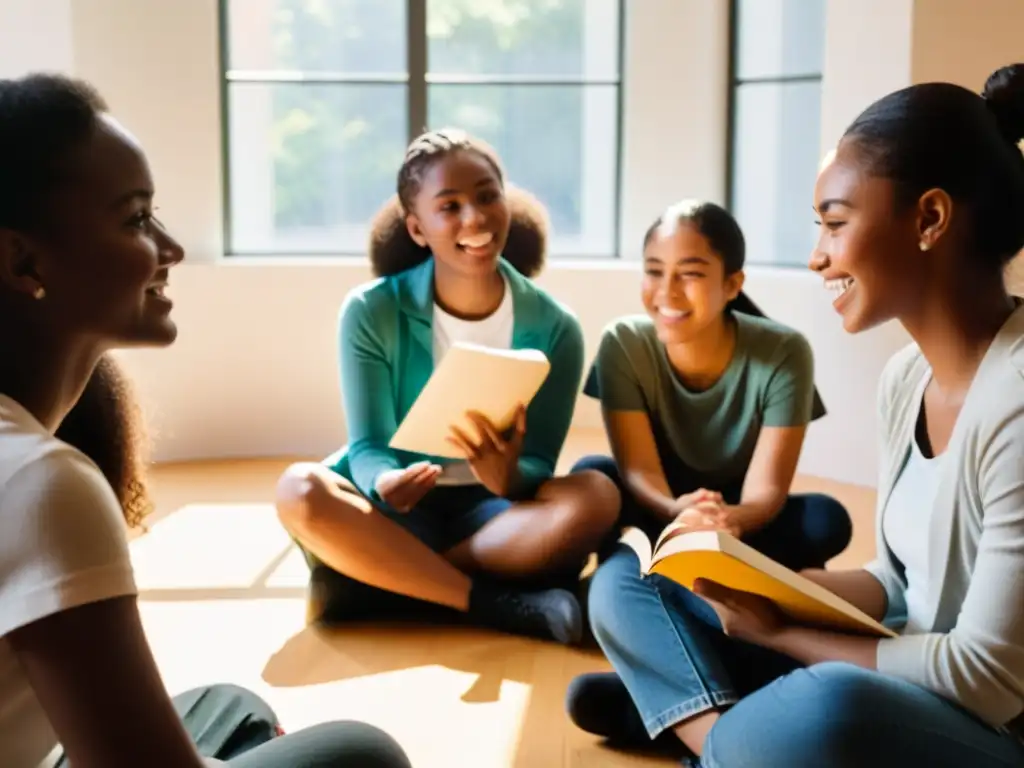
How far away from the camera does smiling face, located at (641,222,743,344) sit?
7.68ft

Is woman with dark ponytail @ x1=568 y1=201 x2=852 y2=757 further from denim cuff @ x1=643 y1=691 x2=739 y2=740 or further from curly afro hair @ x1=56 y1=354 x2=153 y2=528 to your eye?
curly afro hair @ x1=56 y1=354 x2=153 y2=528

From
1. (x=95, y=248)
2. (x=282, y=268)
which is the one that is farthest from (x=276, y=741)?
(x=282, y=268)

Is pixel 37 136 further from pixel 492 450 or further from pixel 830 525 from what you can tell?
pixel 830 525

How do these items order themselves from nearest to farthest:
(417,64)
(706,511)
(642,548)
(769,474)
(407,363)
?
(642,548), (706,511), (769,474), (407,363), (417,64)

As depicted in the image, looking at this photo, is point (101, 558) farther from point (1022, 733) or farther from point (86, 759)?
point (1022, 733)

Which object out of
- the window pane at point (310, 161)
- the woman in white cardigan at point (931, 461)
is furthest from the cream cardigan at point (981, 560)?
the window pane at point (310, 161)

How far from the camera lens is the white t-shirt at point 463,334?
2.63 meters

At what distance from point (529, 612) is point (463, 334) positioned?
601 mm

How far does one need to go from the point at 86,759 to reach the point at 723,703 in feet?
3.50

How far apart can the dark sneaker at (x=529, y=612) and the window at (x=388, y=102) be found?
7.93 ft

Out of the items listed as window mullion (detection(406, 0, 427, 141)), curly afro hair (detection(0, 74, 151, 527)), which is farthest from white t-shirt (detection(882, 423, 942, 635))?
window mullion (detection(406, 0, 427, 141))

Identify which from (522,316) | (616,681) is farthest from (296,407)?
(616,681)

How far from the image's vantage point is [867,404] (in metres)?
3.81

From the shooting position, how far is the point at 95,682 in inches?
34.4
